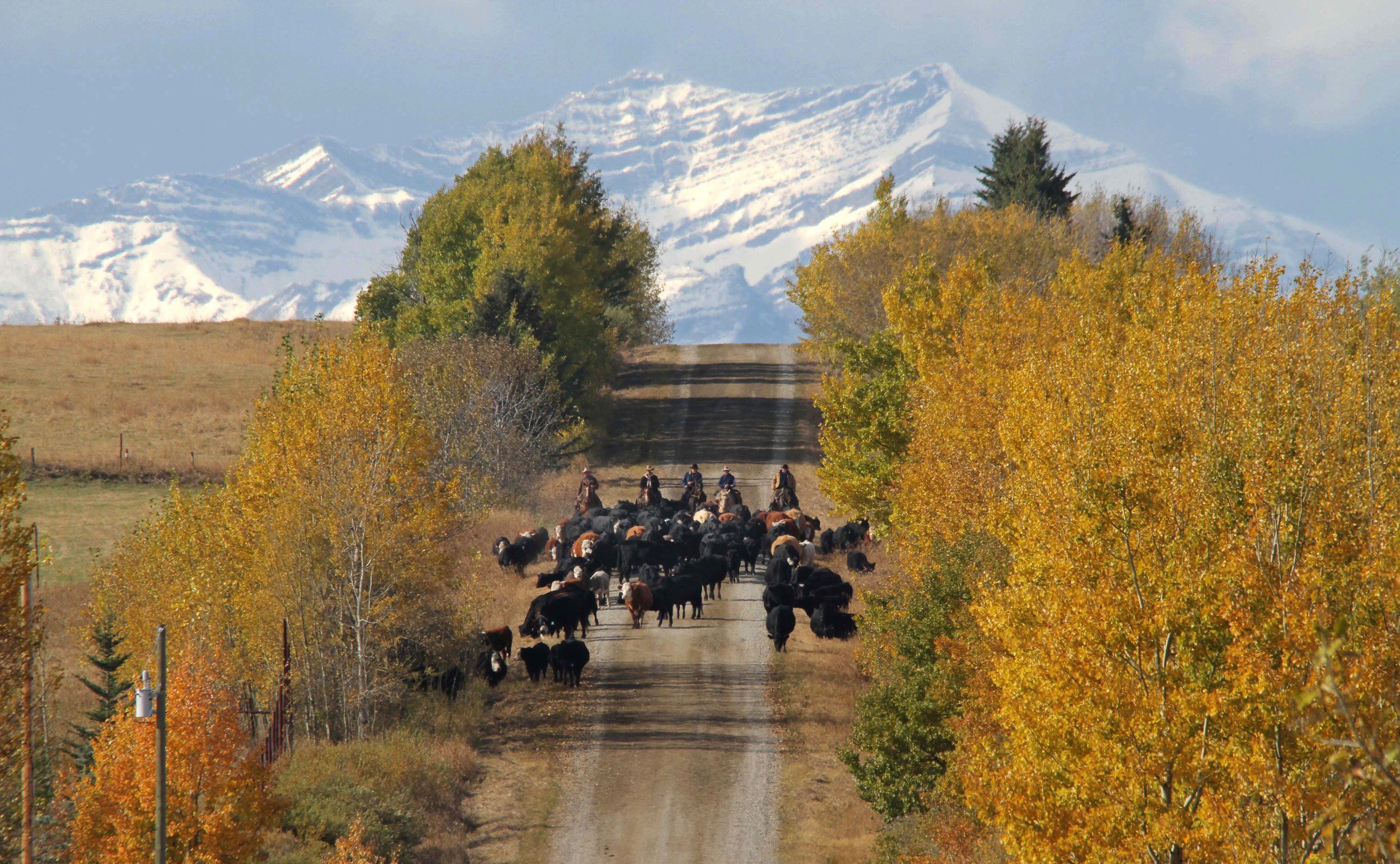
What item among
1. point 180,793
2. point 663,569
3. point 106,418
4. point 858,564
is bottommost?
point 180,793

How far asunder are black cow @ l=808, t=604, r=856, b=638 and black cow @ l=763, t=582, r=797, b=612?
1058mm

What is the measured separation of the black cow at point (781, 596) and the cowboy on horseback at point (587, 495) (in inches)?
562

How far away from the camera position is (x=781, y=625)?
111 feet

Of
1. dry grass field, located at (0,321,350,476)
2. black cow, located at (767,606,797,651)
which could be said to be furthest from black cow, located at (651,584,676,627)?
dry grass field, located at (0,321,350,476)

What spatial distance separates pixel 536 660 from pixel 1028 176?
4678 cm

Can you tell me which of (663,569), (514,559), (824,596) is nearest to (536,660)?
(824,596)

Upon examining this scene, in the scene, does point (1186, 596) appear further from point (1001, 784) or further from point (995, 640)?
point (995, 640)

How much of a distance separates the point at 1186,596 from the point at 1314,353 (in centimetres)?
612

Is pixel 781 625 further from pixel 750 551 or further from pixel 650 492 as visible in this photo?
pixel 650 492

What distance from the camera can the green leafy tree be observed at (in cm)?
5900

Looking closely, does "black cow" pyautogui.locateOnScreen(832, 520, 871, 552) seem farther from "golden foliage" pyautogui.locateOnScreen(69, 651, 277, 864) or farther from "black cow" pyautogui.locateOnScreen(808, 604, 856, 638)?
"golden foliage" pyautogui.locateOnScreen(69, 651, 277, 864)

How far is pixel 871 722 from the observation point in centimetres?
2395

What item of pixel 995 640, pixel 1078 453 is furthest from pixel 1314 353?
pixel 995 640

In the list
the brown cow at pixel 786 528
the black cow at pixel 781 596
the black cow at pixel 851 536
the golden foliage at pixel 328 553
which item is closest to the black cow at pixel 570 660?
the golden foliage at pixel 328 553
